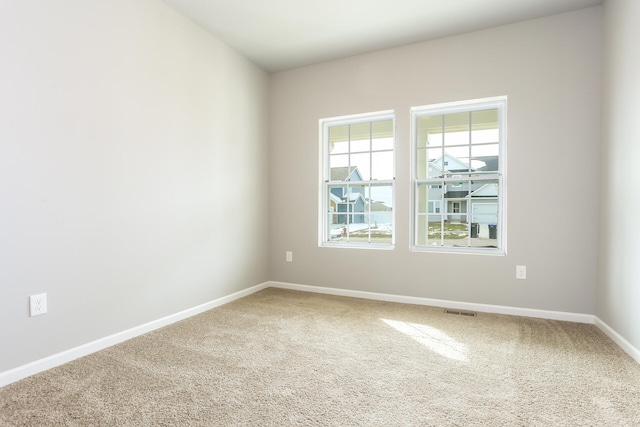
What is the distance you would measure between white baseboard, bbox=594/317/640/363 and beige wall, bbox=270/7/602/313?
0.59ft

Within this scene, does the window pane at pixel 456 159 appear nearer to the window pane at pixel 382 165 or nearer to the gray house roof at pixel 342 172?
the window pane at pixel 382 165

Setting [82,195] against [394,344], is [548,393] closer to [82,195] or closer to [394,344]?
[394,344]

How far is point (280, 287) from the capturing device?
4035 millimetres

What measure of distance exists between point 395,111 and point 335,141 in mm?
779

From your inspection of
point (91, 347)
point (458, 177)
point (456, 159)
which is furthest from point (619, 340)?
point (91, 347)

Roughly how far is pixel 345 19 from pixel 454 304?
2.82 metres

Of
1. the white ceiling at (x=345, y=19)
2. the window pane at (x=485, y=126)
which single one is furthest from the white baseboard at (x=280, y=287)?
the white ceiling at (x=345, y=19)

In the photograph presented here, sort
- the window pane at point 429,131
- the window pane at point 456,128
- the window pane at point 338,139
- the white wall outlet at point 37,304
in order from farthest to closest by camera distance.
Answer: the window pane at point 338,139 < the window pane at point 429,131 < the window pane at point 456,128 < the white wall outlet at point 37,304

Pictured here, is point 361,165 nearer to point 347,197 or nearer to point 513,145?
point 347,197

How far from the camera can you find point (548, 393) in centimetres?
171

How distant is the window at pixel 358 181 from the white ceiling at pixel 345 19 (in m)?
0.78

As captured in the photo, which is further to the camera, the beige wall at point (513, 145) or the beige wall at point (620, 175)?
the beige wall at point (513, 145)

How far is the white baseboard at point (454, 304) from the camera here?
2830 millimetres

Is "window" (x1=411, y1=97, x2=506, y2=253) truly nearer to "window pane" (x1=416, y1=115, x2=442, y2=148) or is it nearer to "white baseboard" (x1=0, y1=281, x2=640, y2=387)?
"window pane" (x1=416, y1=115, x2=442, y2=148)
